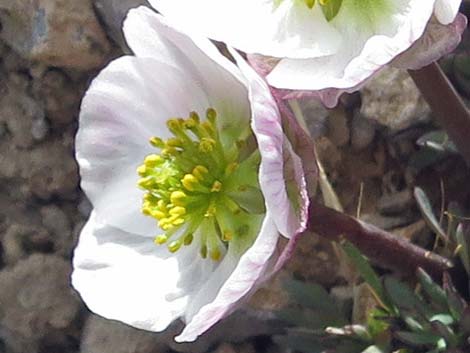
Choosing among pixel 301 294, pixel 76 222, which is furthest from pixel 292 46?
pixel 76 222

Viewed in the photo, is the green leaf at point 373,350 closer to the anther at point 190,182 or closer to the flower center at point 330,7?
the anther at point 190,182

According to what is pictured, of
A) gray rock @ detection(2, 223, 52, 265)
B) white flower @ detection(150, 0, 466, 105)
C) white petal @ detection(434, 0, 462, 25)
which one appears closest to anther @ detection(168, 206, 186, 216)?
white flower @ detection(150, 0, 466, 105)

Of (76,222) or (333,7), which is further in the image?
(76,222)

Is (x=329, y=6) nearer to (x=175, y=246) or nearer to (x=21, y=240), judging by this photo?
(x=175, y=246)

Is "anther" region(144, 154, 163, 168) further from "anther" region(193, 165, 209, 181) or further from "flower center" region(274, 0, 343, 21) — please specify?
"flower center" region(274, 0, 343, 21)

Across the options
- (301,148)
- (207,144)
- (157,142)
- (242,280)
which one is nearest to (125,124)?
(157,142)

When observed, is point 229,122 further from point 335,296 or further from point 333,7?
point 335,296

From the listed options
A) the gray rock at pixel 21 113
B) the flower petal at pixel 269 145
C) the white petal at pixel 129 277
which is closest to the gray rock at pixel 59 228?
the gray rock at pixel 21 113
